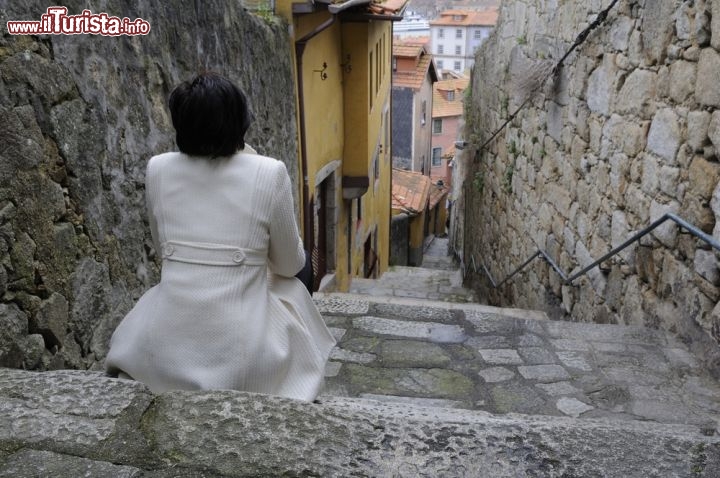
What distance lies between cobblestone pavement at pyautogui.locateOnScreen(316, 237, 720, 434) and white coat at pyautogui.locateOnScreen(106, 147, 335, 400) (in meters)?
1.34

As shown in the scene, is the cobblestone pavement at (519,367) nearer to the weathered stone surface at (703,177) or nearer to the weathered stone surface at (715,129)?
the weathered stone surface at (703,177)

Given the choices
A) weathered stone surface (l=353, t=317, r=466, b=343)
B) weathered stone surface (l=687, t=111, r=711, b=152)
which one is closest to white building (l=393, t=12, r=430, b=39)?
weathered stone surface (l=353, t=317, r=466, b=343)

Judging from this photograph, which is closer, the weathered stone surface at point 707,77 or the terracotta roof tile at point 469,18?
the weathered stone surface at point 707,77

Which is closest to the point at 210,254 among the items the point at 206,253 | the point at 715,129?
the point at 206,253

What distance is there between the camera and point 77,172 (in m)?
2.50

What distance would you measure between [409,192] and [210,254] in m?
18.7

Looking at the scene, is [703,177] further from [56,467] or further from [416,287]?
[416,287]

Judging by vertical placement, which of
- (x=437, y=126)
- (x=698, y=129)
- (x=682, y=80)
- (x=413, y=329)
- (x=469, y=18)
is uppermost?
(x=469, y=18)

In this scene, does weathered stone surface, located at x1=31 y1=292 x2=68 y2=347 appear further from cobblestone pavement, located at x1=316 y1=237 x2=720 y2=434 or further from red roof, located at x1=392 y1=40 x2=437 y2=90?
red roof, located at x1=392 y1=40 x2=437 y2=90

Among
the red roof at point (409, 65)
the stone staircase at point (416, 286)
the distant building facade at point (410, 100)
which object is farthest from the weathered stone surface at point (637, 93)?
the red roof at point (409, 65)

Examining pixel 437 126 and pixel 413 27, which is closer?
pixel 437 126

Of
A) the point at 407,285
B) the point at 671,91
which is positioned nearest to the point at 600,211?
the point at 671,91

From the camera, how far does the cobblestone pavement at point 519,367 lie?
9.86 ft

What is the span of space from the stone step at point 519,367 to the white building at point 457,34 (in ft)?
188
